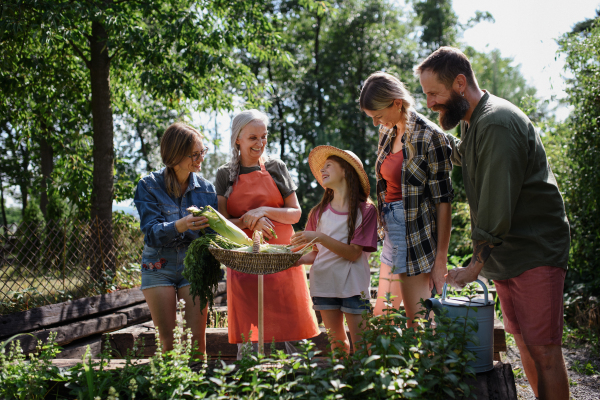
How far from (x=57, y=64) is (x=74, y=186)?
2213 mm

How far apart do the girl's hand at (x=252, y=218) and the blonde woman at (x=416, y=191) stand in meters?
0.92

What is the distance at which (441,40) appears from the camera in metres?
23.9

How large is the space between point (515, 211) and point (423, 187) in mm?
591

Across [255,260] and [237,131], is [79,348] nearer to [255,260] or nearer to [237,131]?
[237,131]

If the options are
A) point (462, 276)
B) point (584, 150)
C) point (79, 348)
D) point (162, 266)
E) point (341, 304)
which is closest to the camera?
point (462, 276)

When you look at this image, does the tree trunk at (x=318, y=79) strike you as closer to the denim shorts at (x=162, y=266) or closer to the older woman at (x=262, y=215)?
the older woman at (x=262, y=215)

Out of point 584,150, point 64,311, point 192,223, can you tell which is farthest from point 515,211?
point 64,311

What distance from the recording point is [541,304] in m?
2.36

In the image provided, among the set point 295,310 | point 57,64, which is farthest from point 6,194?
point 295,310

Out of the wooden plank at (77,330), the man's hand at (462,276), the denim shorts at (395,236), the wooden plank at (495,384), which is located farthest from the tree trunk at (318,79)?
the wooden plank at (495,384)

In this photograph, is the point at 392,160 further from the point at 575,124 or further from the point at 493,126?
the point at 575,124

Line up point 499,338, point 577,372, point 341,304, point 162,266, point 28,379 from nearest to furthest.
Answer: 1. point 28,379
2. point 162,266
3. point 341,304
4. point 499,338
5. point 577,372

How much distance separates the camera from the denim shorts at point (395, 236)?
291cm

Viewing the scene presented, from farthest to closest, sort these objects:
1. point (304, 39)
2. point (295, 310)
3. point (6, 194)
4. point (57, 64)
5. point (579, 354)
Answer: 1. point (6, 194)
2. point (304, 39)
3. point (57, 64)
4. point (579, 354)
5. point (295, 310)
